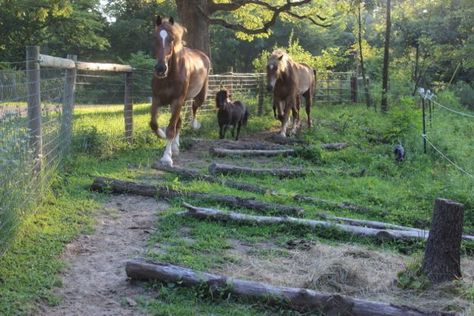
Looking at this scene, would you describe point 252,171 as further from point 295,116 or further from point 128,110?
point 295,116

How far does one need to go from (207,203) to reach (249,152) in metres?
4.14

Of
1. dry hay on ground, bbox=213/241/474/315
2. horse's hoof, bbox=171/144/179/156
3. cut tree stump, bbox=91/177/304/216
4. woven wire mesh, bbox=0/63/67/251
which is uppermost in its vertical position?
woven wire mesh, bbox=0/63/67/251

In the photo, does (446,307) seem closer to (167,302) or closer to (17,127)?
(167,302)

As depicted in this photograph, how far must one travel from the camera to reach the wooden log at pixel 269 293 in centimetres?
398

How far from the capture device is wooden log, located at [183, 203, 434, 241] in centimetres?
612

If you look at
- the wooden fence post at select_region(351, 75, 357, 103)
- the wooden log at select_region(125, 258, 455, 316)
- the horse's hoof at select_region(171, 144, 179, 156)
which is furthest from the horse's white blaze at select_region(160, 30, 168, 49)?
the wooden fence post at select_region(351, 75, 357, 103)

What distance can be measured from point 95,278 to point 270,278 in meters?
1.55

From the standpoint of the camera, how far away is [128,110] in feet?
37.5

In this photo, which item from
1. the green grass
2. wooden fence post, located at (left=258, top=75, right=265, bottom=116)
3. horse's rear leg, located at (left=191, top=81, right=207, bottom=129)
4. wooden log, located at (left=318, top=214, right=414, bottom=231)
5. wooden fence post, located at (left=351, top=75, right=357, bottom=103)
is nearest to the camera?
the green grass

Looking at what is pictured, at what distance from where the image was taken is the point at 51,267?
477 centimetres

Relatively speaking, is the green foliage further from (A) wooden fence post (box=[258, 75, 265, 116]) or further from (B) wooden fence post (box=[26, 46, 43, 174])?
(A) wooden fence post (box=[258, 75, 265, 116])

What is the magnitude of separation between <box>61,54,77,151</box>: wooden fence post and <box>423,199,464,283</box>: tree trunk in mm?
5814

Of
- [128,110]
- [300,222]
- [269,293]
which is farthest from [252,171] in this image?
[269,293]

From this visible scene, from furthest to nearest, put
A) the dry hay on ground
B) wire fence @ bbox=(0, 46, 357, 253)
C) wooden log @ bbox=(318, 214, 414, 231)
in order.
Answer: wooden log @ bbox=(318, 214, 414, 231) → wire fence @ bbox=(0, 46, 357, 253) → the dry hay on ground
